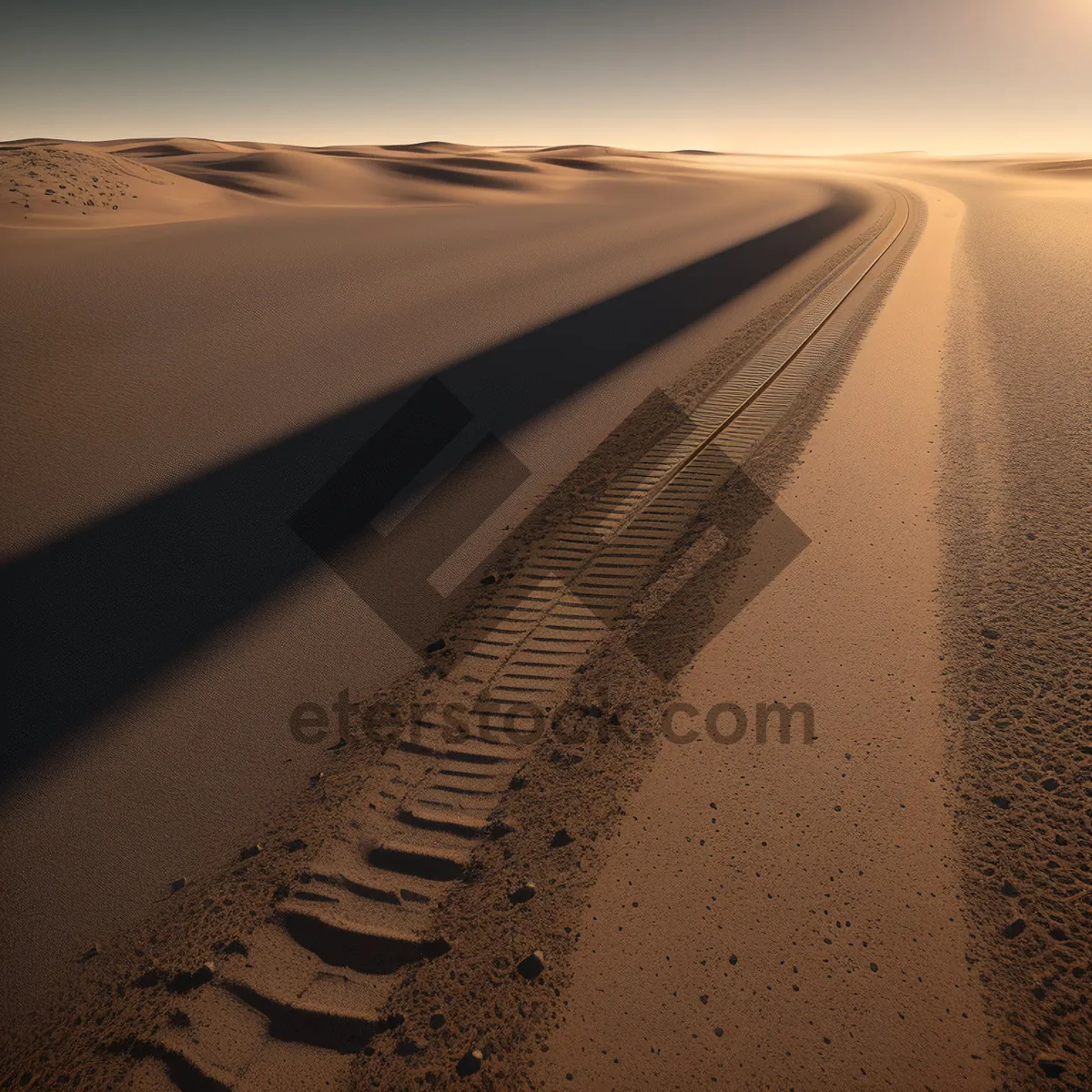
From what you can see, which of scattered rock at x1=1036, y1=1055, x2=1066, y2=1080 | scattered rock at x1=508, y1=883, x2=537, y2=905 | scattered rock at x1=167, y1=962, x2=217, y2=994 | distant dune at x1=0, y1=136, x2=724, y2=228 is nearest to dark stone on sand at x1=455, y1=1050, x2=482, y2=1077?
scattered rock at x1=508, y1=883, x2=537, y2=905

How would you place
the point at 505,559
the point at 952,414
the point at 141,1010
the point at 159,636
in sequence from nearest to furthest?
the point at 141,1010
the point at 159,636
the point at 505,559
the point at 952,414

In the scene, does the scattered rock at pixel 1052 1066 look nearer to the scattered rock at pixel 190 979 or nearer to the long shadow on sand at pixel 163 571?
the scattered rock at pixel 190 979

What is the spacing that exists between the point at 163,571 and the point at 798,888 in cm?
411

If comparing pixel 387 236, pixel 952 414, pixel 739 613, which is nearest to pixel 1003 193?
pixel 387 236

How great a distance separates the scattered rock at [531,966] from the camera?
8.13 feet

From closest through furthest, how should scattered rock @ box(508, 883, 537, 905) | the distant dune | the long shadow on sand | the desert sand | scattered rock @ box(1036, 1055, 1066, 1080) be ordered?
1. scattered rock @ box(1036, 1055, 1066, 1080)
2. the desert sand
3. scattered rock @ box(508, 883, 537, 905)
4. the long shadow on sand
5. the distant dune

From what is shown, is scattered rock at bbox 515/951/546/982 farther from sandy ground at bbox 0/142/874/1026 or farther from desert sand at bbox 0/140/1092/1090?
sandy ground at bbox 0/142/874/1026

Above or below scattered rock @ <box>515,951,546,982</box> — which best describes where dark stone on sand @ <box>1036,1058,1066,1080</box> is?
below

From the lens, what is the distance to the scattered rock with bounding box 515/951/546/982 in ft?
8.13

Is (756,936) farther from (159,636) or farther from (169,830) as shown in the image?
(159,636)

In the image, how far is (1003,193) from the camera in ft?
104

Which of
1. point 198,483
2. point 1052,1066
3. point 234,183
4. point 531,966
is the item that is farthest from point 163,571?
point 234,183

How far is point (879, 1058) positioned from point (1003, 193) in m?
38.4

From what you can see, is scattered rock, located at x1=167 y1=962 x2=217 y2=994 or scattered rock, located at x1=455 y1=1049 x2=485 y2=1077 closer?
scattered rock, located at x1=455 y1=1049 x2=485 y2=1077
